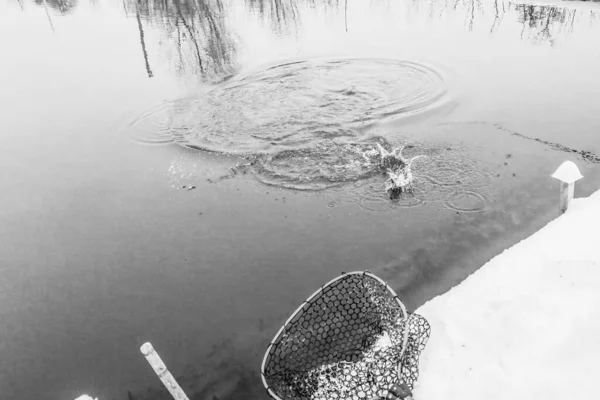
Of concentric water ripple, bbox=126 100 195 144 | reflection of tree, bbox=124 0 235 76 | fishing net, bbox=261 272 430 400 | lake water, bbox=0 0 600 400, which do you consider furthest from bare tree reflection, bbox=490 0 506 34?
fishing net, bbox=261 272 430 400

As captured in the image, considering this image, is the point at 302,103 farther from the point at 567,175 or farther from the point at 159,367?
the point at 159,367

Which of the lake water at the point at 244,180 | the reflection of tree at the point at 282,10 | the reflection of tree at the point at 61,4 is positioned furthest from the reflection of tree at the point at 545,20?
the reflection of tree at the point at 61,4

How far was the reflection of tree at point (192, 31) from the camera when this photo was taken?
1409 cm

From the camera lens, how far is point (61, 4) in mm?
23562

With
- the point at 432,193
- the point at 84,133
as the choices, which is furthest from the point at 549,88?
the point at 84,133

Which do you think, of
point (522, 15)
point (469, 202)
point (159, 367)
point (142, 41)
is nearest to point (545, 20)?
point (522, 15)

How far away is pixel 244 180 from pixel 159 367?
4846mm

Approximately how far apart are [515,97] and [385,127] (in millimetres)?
3501

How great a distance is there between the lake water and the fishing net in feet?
1.71

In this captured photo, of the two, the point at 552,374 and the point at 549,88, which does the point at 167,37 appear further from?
Answer: the point at 552,374

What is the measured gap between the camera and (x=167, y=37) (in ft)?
55.4

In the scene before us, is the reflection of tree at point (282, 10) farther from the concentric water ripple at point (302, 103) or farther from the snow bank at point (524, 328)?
the snow bank at point (524, 328)

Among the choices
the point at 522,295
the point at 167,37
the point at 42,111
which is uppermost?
the point at 167,37

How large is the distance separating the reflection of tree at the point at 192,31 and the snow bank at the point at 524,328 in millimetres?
10476
